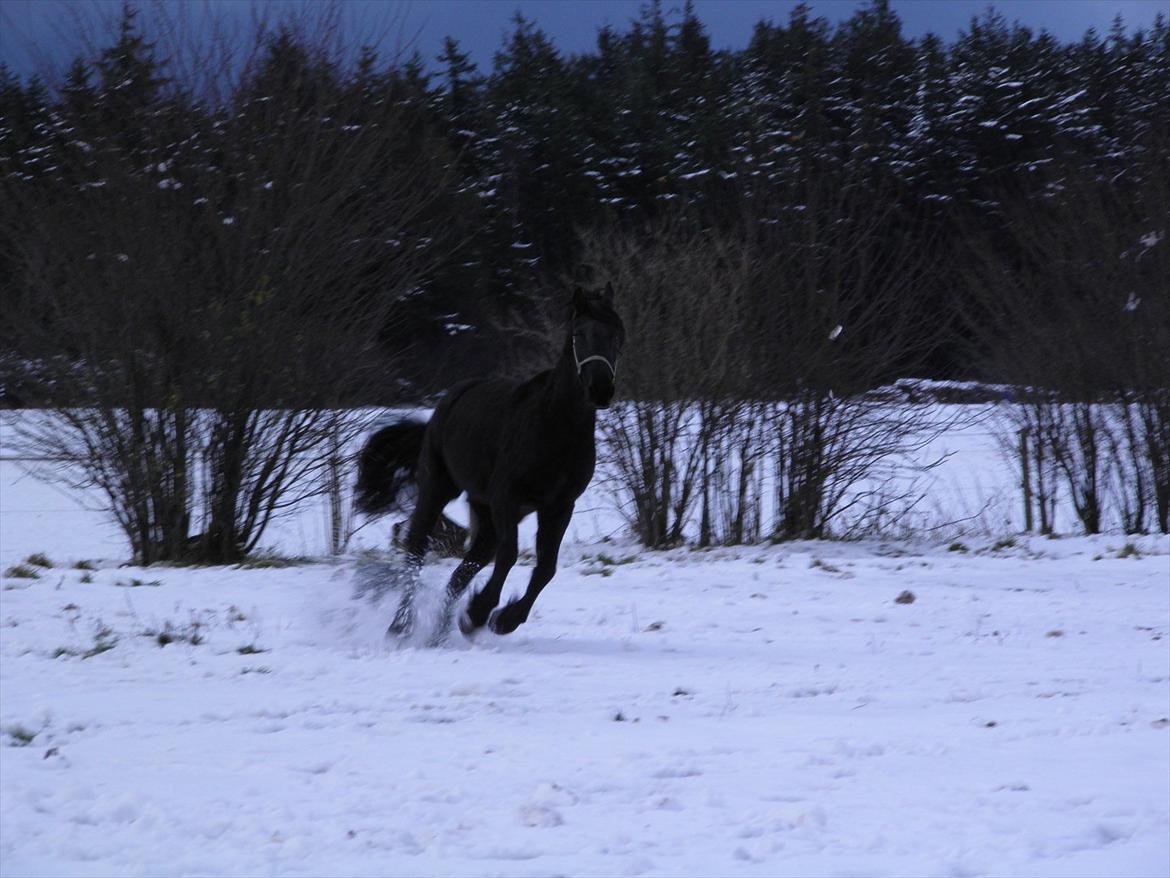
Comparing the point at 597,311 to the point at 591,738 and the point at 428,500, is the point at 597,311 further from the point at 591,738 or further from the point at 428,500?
the point at 591,738

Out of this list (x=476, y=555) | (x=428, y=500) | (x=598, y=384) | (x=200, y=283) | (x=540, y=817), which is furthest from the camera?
(x=200, y=283)

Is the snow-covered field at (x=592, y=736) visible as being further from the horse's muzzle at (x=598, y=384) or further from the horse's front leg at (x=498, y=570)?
the horse's muzzle at (x=598, y=384)

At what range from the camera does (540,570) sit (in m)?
7.46

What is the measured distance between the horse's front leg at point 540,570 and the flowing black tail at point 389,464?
238 cm

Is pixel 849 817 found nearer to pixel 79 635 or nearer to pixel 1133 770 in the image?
pixel 1133 770

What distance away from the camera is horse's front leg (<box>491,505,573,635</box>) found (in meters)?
7.33

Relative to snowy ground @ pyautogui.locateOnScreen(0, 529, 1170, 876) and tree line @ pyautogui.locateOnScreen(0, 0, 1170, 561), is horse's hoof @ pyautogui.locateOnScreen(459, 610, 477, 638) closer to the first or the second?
snowy ground @ pyautogui.locateOnScreen(0, 529, 1170, 876)

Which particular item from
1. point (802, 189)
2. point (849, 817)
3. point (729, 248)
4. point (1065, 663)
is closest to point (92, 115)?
point (729, 248)

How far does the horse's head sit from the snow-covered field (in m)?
1.46

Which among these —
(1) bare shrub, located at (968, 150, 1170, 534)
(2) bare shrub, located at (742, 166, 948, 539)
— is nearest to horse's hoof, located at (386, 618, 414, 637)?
(2) bare shrub, located at (742, 166, 948, 539)

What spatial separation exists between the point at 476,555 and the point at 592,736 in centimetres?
314

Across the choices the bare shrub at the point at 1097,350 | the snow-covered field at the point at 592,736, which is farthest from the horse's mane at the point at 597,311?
the bare shrub at the point at 1097,350

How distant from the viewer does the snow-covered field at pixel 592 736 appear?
374 cm

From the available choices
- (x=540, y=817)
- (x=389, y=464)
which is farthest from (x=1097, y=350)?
(x=540, y=817)
